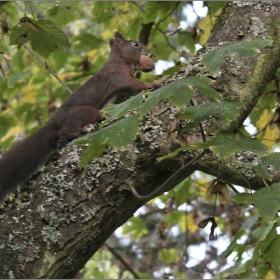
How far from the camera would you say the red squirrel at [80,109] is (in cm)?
288

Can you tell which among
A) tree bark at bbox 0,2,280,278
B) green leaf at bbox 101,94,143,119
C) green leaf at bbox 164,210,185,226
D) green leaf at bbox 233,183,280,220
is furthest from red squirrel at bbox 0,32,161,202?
green leaf at bbox 164,210,185,226

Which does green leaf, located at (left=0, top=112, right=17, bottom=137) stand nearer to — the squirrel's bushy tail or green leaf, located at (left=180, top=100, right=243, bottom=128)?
the squirrel's bushy tail

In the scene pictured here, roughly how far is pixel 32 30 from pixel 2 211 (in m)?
1.10

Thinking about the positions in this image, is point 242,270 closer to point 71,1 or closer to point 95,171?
point 95,171

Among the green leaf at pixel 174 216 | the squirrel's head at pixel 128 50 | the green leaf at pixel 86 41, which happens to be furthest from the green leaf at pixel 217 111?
the green leaf at pixel 174 216

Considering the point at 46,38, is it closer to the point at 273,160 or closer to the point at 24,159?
the point at 24,159

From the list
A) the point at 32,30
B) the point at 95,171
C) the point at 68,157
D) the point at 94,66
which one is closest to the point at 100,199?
the point at 95,171

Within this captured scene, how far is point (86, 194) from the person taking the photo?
2.16 meters

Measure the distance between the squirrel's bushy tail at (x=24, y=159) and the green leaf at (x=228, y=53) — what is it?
1.41 m

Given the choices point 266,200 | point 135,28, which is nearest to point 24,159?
point 135,28

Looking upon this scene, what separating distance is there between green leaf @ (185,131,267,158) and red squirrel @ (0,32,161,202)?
50.5 inches

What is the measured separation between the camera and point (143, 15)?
3781 millimetres

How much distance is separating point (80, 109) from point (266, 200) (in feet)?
6.74

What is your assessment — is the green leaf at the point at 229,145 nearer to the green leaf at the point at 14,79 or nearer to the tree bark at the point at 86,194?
the tree bark at the point at 86,194
